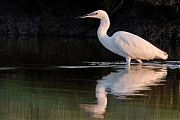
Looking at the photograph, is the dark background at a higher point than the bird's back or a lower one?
higher

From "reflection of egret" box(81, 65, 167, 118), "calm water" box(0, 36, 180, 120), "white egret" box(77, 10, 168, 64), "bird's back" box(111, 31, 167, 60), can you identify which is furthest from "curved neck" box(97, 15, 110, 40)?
"reflection of egret" box(81, 65, 167, 118)

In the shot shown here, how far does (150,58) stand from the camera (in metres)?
13.7

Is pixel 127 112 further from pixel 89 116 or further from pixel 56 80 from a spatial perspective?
pixel 56 80

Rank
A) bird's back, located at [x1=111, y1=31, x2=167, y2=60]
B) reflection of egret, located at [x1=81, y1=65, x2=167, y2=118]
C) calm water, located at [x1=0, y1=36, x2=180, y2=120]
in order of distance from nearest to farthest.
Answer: calm water, located at [x1=0, y1=36, x2=180, y2=120]
reflection of egret, located at [x1=81, y1=65, x2=167, y2=118]
bird's back, located at [x1=111, y1=31, x2=167, y2=60]

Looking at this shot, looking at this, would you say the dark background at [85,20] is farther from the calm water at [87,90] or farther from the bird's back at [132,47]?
the calm water at [87,90]

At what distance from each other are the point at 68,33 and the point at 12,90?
19.1 metres

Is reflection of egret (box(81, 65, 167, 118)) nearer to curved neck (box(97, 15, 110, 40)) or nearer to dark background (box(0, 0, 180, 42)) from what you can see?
curved neck (box(97, 15, 110, 40))

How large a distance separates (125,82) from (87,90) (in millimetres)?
1198

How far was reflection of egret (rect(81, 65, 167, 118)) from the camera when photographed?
7.37m

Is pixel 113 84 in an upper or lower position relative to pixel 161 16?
lower

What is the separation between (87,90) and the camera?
872cm

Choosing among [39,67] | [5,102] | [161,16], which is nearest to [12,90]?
[5,102]

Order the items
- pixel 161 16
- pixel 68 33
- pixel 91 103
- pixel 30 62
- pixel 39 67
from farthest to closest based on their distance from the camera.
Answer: pixel 68 33, pixel 161 16, pixel 30 62, pixel 39 67, pixel 91 103

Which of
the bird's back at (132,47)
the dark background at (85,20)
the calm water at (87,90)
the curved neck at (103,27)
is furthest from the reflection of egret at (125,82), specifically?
the dark background at (85,20)
